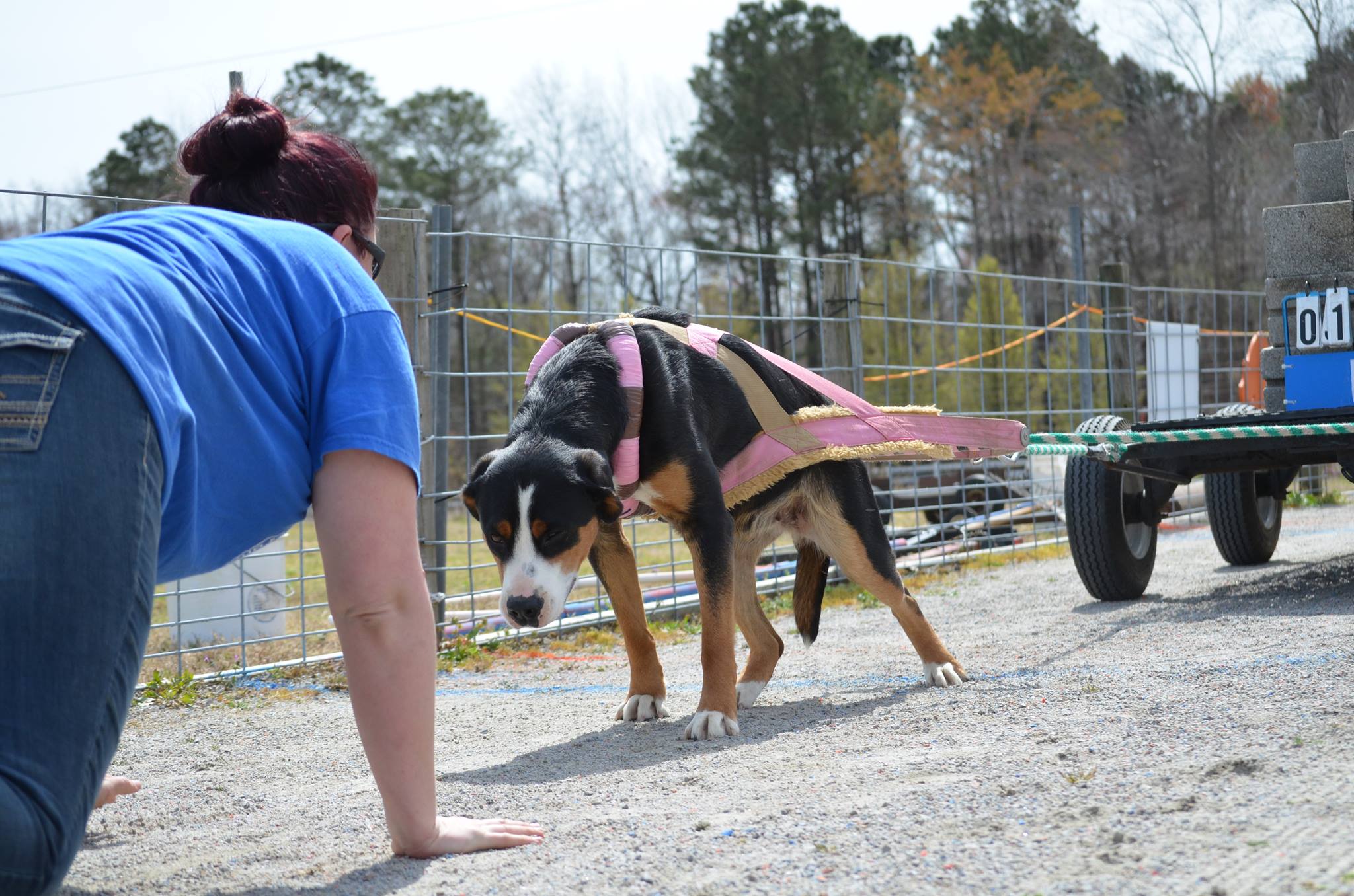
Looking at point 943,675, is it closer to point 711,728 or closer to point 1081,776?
point 711,728

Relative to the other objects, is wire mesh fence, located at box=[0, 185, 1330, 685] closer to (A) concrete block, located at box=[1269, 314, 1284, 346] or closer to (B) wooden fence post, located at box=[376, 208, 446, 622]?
(B) wooden fence post, located at box=[376, 208, 446, 622]

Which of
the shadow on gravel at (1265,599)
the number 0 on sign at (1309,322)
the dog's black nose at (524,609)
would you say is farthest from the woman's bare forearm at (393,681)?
the number 0 on sign at (1309,322)

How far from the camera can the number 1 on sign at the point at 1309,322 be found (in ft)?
19.9

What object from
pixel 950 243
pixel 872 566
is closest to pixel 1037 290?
pixel 950 243

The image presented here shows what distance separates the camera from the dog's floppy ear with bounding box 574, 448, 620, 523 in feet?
11.6

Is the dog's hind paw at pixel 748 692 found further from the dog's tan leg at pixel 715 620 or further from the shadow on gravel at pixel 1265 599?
the shadow on gravel at pixel 1265 599

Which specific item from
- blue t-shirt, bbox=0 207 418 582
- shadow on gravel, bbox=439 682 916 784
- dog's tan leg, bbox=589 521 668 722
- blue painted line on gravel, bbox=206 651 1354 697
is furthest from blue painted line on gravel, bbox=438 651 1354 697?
blue t-shirt, bbox=0 207 418 582

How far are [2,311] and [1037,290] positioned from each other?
2829 cm

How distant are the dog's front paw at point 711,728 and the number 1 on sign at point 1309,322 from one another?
3.99 m

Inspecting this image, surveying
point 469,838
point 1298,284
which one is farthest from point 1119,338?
point 469,838

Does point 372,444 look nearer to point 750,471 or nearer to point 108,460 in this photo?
point 108,460

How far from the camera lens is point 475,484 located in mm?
3592

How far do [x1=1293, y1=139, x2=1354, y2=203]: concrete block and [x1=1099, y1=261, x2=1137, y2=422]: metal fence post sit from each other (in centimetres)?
361

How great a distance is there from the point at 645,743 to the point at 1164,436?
2815 mm
